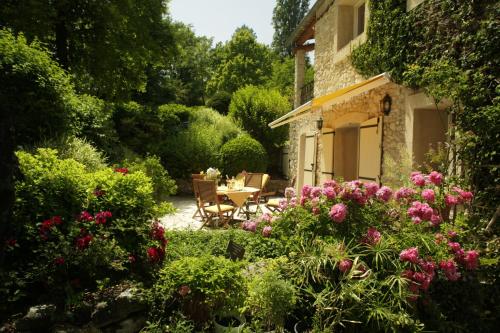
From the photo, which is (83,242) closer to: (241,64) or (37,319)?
(37,319)

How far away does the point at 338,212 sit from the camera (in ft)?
10.4

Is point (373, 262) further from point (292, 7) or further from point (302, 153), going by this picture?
point (292, 7)

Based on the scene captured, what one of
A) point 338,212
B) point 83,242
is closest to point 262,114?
point 338,212

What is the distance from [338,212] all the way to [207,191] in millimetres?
4301

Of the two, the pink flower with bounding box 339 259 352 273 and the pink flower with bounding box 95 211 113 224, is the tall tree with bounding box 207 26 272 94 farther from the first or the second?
the pink flower with bounding box 339 259 352 273

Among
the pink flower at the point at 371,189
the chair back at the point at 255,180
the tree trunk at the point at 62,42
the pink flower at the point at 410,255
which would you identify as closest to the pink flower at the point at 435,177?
the pink flower at the point at 371,189

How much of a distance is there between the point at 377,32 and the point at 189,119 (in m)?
12.1

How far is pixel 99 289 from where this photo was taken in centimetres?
295

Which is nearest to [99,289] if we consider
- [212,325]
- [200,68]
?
[212,325]

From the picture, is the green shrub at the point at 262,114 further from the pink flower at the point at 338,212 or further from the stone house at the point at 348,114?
the pink flower at the point at 338,212

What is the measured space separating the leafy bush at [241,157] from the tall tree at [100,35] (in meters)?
4.23

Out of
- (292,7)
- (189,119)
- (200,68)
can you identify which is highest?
(292,7)

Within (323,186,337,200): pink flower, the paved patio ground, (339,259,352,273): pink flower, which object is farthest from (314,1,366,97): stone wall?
(339,259,352,273): pink flower

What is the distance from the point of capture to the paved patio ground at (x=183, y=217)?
7493 millimetres
